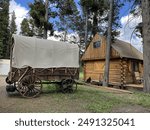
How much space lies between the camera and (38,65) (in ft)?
41.0

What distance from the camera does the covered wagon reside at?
11902 millimetres

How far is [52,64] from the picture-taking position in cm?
1303

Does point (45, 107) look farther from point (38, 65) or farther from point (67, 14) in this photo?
point (67, 14)

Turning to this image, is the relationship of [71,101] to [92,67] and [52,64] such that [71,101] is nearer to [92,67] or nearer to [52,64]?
[52,64]

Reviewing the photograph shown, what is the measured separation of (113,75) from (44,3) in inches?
423

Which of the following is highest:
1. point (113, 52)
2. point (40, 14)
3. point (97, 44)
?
point (40, 14)

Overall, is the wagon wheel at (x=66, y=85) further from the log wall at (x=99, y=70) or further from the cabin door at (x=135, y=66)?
the cabin door at (x=135, y=66)

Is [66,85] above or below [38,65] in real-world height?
below

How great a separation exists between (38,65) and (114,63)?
41.0 feet

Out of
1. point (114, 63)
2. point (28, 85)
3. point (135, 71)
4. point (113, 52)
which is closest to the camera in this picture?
point (28, 85)

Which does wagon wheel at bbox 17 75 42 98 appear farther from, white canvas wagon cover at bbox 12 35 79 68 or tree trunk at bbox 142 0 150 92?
tree trunk at bbox 142 0 150 92

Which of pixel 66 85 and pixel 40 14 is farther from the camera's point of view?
pixel 40 14

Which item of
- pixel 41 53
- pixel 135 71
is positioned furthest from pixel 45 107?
pixel 135 71

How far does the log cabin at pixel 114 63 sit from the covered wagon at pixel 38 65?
920 centimetres
